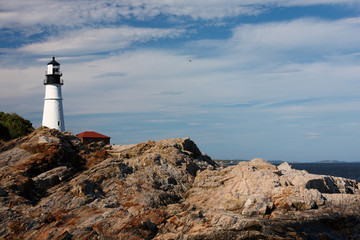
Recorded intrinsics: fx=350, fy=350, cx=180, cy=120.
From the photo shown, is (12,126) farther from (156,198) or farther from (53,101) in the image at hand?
(156,198)

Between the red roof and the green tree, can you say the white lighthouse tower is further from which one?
the green tree

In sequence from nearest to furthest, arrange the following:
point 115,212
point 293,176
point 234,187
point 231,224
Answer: point 231,224 → point 115,212 → point 234,187 → point 293,176

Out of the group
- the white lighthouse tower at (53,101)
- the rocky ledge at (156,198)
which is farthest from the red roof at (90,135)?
the rocky ledge at (156,198)

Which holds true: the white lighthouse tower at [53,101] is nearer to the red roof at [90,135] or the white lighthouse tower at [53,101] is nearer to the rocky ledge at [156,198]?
the red roof at [90,135]

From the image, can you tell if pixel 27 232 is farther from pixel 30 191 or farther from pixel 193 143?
pixel 193 143

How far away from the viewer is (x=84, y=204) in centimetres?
2309

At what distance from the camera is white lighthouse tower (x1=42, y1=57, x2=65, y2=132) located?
51188mm

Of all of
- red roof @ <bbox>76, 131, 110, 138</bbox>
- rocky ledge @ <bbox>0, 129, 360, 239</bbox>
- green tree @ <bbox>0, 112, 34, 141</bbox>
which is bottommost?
rocky ledge @ <bbox>0, 129, 360, 239</bbox>

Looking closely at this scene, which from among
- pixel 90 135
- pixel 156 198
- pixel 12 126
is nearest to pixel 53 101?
pixel 90 135

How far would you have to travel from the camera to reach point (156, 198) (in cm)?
2439

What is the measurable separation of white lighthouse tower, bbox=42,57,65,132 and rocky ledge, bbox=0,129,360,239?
20.7 m

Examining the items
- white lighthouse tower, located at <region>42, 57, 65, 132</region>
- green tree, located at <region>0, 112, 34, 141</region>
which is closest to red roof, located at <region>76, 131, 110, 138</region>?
white lighthouse tower, located at <region>42, 57, 65, 132</region>

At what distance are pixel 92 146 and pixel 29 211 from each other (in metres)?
13.7

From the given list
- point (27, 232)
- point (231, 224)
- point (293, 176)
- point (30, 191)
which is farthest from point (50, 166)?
point (293, 176)
